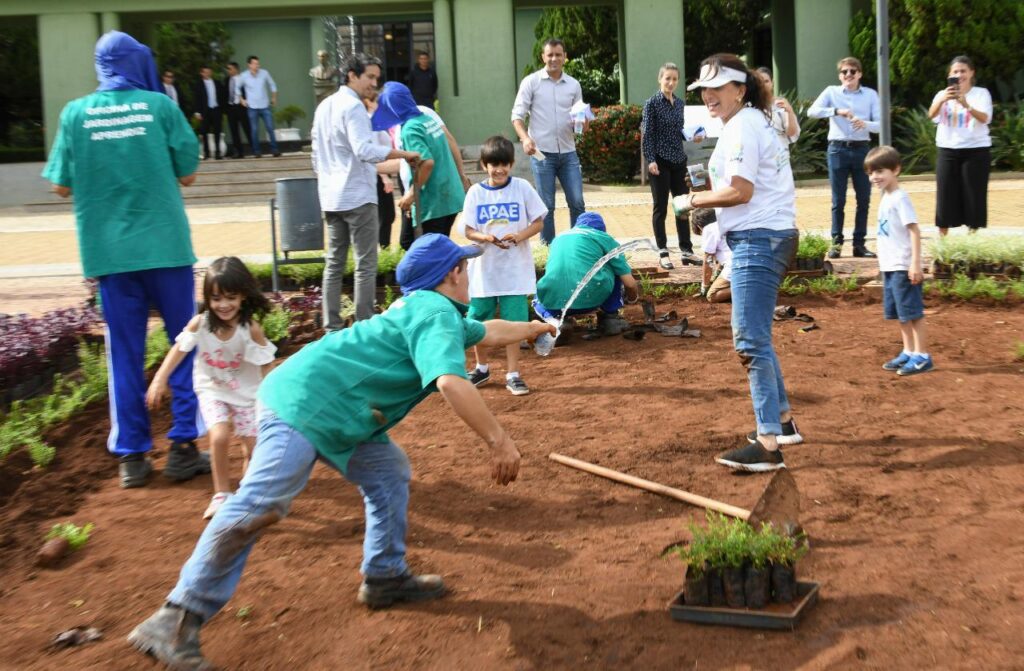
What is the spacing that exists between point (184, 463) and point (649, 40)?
18.4m

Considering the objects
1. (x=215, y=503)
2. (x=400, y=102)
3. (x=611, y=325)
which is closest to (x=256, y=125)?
(x=400, y=102)

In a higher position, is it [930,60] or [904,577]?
[930,60]

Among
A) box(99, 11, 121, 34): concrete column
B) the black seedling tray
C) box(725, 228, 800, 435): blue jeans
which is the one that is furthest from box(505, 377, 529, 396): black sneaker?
box(99, 11, 121, 34): concrete column

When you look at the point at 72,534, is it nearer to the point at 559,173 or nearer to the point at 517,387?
the point at 517,387

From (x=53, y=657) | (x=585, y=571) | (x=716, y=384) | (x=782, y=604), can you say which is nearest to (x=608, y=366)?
(x=716, y=384)

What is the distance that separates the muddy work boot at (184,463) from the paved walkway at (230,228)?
16.0 feet

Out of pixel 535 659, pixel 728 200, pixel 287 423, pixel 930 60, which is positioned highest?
pixel 930 60

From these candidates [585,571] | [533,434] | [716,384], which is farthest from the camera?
[716,384]

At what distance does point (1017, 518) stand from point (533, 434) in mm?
2607

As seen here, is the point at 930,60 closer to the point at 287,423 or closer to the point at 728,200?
the point at 728,200

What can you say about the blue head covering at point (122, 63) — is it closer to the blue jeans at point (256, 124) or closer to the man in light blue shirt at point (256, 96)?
the man in light blue shirt at point (256, 96)

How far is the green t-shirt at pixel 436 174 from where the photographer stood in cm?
881

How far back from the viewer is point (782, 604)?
161 inches

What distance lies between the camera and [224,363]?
5.49 m
